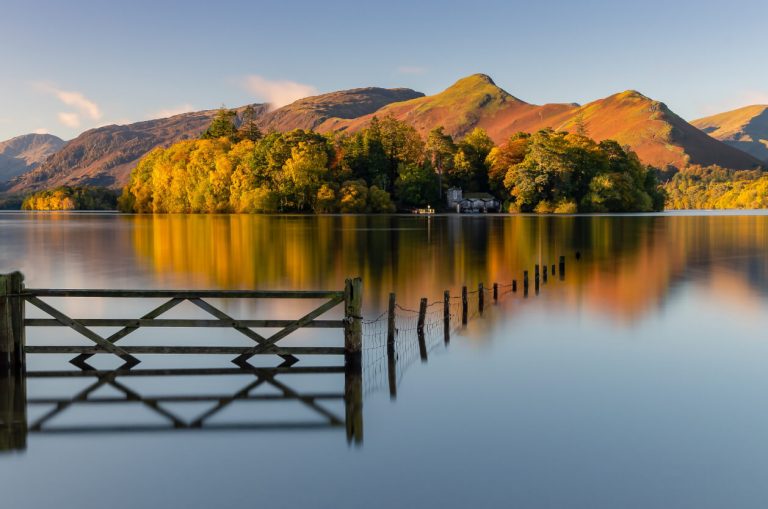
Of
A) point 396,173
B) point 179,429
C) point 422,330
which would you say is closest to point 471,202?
point 396,173

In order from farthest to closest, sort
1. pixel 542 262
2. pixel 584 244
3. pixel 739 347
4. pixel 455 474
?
pixel 584 244, pixel 542 262, pixel 739 347, pixel 455 474

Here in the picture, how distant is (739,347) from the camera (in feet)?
73.5

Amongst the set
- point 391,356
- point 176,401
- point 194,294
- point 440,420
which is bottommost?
point 440,420

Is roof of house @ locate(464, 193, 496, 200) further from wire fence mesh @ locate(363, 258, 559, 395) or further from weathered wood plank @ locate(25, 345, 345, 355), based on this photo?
weathered wood plank @ locate(25, 345, 345, 355)

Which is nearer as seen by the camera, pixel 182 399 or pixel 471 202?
pixel 182 399

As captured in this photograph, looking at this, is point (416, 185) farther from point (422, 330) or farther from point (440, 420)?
point (440, 420)

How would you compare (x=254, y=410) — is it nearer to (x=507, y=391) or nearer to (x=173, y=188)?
(x=507, y=391)

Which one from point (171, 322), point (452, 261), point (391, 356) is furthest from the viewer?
point (452, 261)

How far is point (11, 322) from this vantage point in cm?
1578

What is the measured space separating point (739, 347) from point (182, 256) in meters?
46.3

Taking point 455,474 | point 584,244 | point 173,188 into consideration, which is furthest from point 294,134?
point 455,474

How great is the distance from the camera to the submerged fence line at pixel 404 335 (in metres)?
17.4

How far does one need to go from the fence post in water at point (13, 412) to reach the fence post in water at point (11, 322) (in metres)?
0.30

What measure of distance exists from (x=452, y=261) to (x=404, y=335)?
97.9 feet
